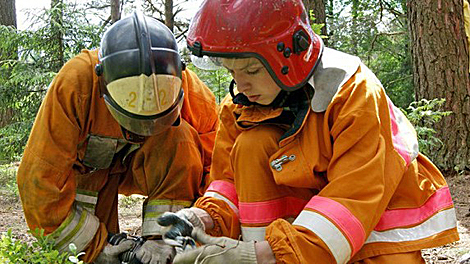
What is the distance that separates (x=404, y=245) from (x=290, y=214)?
1.66ft

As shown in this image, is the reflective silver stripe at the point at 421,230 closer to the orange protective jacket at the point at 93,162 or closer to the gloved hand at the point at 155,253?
the gloved hand at the point at 155,253

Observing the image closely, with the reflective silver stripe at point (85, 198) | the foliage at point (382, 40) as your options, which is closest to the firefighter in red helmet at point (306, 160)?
the reflective silver stripe at point (85, 198)

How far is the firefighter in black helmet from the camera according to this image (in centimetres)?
256

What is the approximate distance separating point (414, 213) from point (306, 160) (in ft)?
1.79

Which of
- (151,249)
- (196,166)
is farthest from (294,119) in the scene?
(151,249)

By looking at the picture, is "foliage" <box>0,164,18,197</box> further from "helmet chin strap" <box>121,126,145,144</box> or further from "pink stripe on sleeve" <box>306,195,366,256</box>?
"pink stripe on sleeve" <box>306,195,366,256</box>

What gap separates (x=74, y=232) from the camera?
2750 millimetres

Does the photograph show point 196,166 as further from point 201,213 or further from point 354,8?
point 354,8

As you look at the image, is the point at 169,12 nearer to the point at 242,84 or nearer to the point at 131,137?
the point at 131,137

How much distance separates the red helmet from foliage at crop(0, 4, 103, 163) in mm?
4617

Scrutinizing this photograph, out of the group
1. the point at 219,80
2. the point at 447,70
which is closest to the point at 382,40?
the point at 447,70

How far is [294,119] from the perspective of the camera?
239 cm

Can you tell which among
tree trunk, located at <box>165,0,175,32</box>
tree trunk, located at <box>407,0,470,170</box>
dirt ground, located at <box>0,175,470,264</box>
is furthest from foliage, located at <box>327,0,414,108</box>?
dirt ground, located at <box>0,175,470,264</box>

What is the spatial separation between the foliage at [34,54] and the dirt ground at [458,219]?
928mm
